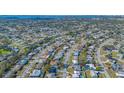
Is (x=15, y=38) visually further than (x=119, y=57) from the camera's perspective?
Yes

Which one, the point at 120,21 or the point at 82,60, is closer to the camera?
the point at 82,60

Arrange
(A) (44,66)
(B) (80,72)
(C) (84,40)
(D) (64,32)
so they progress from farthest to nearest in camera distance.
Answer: (D) (64,32)
(C) (84,40)
(A) (44,66)
(B) (80,72)
